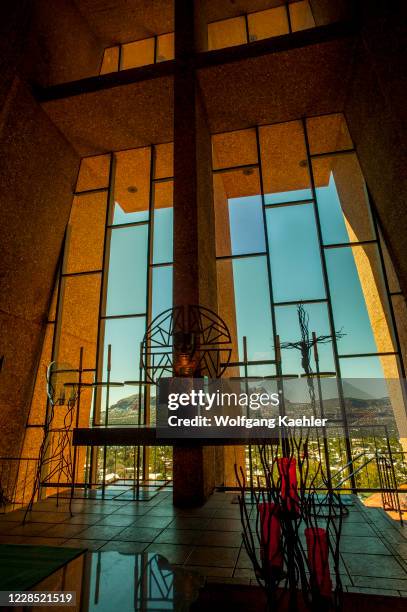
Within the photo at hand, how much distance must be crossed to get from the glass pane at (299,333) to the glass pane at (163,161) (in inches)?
119

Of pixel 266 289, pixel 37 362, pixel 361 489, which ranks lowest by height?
pixel 361 489

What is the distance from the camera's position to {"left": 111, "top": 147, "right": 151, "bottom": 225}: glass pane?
20.2 ft

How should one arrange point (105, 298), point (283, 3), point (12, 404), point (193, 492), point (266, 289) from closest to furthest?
point (193, 492) → point (12, 404) → point (266, 289) → point (105, 298) → point (283, 3)

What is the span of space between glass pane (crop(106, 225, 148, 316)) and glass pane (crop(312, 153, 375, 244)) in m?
2.74

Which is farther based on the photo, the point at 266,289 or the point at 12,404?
the point at 266,289

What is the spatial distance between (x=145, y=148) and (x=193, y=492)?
5.27m

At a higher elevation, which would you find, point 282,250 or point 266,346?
point 282,250

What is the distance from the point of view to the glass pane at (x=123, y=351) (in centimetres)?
503

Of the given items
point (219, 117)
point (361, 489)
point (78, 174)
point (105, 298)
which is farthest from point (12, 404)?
point (219, 117)

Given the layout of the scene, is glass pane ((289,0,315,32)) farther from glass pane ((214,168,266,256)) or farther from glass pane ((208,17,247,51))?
glass pane ((214,168,266,256))

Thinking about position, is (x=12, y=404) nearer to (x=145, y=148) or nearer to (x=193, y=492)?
(x=193, y=492)

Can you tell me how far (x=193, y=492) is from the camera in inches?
136

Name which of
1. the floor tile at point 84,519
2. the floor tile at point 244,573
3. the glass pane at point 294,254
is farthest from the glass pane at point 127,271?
the floor tile at point 244,573

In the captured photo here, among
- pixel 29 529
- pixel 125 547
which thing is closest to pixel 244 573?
pixel 125 547
